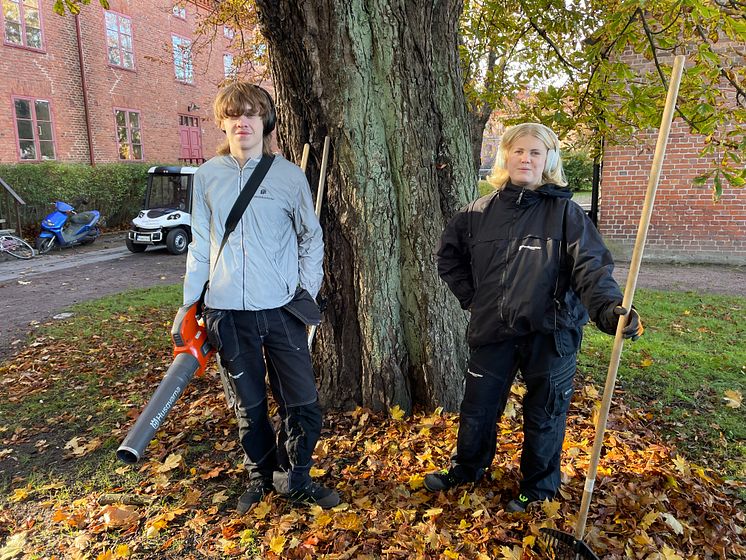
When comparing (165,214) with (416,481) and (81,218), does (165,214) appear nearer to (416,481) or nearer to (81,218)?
(81,218)

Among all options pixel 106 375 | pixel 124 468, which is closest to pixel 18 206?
pixel 106 375

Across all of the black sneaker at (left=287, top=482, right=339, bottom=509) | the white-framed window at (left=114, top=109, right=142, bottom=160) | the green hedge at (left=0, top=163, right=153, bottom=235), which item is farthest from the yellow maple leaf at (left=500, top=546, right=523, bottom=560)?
the white-framed window at (left=114, top=109, right=142, bottom=160)

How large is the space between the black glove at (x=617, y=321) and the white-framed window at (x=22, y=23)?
60.1 feet

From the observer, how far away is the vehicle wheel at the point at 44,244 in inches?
509

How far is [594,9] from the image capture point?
561 centimetres

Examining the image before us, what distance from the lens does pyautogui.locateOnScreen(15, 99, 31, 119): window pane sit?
15.7 m

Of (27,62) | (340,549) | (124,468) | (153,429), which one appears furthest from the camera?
(27,62)

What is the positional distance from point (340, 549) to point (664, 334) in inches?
187

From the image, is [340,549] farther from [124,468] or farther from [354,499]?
[124,468]

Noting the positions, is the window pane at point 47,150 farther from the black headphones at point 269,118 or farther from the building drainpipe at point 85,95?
the black headphones at point 269,118

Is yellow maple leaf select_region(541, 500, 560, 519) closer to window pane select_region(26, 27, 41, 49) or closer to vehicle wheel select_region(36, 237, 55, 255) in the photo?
vehicle wheel select_region(36, 237, 55, 255)

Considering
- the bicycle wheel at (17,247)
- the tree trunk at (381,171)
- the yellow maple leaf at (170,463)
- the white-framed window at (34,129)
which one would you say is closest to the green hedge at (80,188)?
the white-framed window at (34,129)

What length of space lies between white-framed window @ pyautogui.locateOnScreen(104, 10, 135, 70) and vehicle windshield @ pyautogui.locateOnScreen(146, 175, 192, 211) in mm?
7916

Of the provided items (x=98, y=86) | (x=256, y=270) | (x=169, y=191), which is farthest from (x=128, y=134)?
(x=256, y=270)
